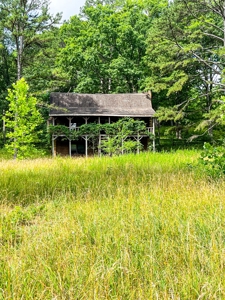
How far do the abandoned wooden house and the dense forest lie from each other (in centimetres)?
189

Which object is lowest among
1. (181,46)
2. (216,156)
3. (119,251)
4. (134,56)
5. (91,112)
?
(119,251)

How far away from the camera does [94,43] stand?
33719mm

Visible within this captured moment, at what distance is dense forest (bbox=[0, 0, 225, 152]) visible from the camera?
69.7 ft

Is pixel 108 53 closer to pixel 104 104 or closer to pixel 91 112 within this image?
pixel 104 104

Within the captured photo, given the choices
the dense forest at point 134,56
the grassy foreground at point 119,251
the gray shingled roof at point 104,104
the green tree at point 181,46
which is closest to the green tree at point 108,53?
the dense forest at point 134,56

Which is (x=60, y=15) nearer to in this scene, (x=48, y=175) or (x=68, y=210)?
(x=48, y=175)

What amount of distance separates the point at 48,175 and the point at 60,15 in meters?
19.3

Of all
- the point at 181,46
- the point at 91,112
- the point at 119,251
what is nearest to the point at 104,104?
the point at 91,112

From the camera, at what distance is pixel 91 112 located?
26.2 meters

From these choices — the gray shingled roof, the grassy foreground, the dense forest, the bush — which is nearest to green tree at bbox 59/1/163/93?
the dense forest

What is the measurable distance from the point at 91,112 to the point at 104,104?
2.27m

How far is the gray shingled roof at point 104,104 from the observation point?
86.1ft

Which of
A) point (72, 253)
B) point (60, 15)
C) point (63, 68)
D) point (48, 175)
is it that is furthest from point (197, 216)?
point (63, 68)

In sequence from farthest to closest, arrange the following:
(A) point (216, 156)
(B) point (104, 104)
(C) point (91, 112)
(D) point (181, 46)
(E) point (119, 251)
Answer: (B) point (104, 104) → (C) point (91, 112) → (D) point (181, 46) → (A) point (216, 156) → (E) point (119, 251)
